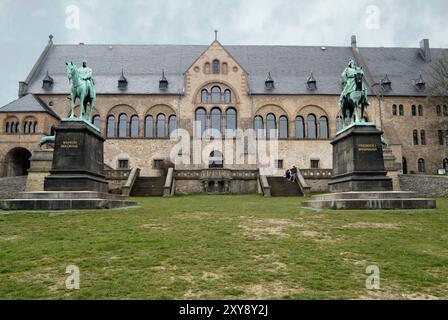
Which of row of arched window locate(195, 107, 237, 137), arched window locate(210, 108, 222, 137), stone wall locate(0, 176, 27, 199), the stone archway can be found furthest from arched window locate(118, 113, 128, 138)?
stone wall locate(0, 176, 27, 199)

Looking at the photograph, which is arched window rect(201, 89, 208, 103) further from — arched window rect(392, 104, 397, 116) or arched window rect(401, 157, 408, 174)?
arched window rect(401, 157, 408, 174)

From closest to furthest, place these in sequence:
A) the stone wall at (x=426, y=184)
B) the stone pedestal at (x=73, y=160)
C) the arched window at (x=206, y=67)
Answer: the stone pedestal at (x=73, y=160) < the stone wall at (x=426, y=184) < the arched window at (x=206, y=67)

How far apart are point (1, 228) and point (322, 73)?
149 feet

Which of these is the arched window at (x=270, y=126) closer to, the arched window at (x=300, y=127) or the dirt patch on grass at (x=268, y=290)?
the arched window at (x=300, y=127)

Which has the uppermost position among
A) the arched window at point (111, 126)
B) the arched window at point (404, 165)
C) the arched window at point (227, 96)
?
the arched window at point (227, 96)

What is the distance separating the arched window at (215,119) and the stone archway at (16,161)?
2127 centimetres

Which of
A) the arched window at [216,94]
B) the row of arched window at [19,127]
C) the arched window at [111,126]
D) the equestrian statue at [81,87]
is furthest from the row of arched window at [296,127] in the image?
the equestrian statue at [81,87]

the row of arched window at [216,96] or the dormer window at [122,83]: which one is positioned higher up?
the dormer window at [122,83]

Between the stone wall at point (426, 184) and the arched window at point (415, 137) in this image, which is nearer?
the stone wall at point (426, 184)

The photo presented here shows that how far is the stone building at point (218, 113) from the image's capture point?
42.7 metres

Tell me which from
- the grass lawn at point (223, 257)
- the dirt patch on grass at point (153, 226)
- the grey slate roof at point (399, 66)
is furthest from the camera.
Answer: the grey slate roof at point (399, 66)

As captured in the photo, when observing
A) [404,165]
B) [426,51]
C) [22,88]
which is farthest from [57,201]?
[426,51]

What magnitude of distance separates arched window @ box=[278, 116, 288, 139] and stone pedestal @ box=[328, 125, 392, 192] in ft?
87.8
